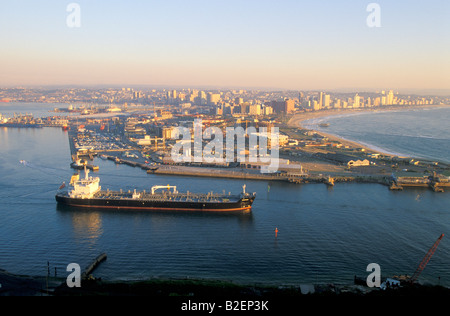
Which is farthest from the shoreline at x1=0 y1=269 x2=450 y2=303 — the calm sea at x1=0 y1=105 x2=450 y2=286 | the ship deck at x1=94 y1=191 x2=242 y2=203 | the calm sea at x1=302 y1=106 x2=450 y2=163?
the calm sea at x1=302 y1=106 x2=450 y2=163

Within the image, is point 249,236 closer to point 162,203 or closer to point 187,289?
point 187,289

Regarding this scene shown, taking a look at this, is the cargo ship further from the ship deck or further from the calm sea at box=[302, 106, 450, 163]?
the calm sea at box=[302, 106, 450, 163]

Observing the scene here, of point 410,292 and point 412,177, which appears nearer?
point 410,292

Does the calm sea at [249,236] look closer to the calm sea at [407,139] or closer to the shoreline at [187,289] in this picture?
the shoreline at [187,289]

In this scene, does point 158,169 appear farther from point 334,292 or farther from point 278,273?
point 334,292

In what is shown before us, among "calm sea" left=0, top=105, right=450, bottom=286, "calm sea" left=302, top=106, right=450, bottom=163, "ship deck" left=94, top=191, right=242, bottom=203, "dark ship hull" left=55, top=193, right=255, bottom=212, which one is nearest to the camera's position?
"calm sea" left=0, top=105, right=450, bottom=286

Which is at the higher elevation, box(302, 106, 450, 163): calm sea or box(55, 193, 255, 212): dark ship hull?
box(302, 106, 450, 163): calm sea

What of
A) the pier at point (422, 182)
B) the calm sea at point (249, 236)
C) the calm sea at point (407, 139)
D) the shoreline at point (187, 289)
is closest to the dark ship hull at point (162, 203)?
the calm sea at point (249, 236)

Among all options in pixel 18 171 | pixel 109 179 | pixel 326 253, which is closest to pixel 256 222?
pixel 326 253
